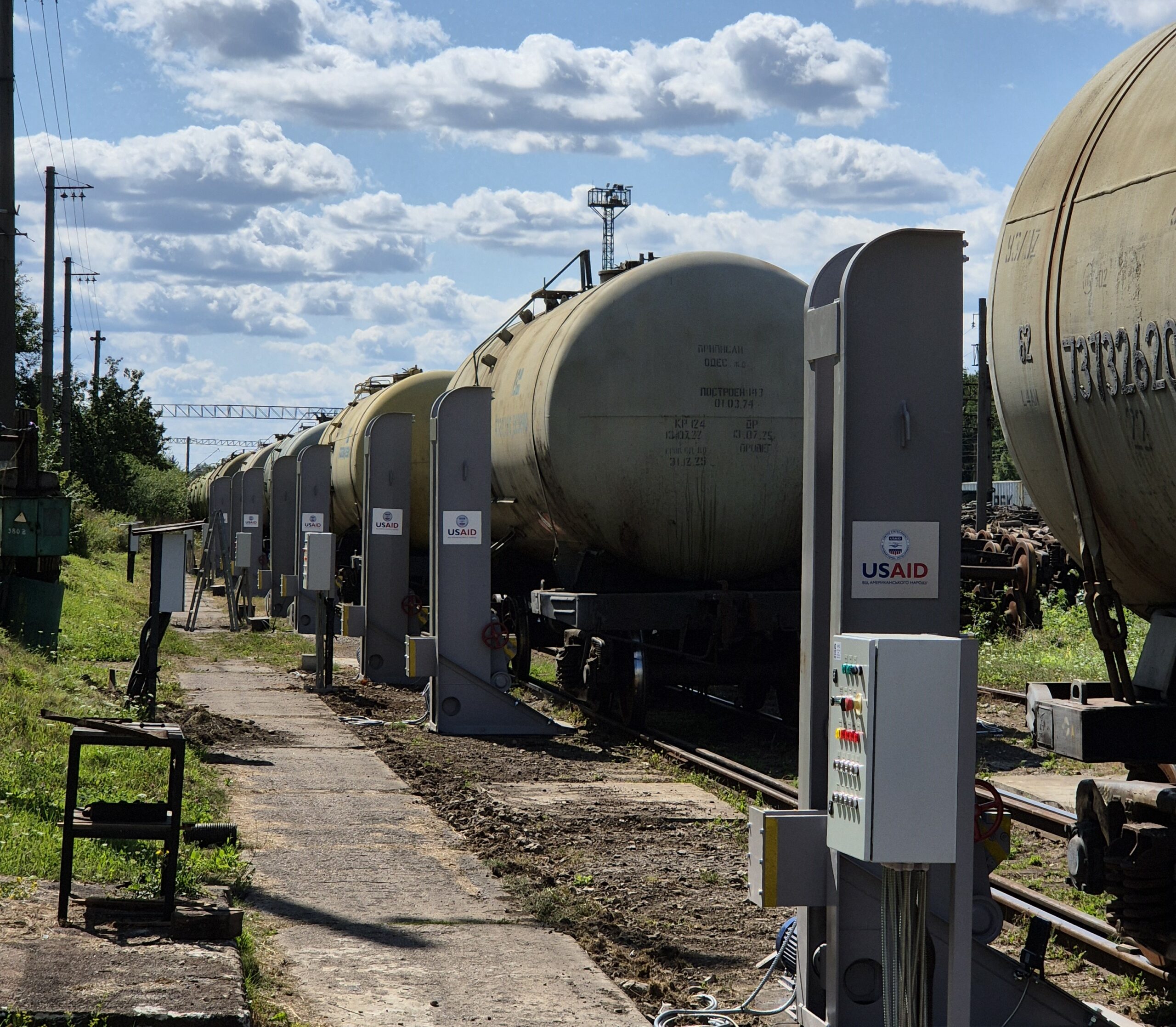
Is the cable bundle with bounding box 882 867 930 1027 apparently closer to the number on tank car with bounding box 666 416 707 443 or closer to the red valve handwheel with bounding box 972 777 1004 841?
the red valve handwheel with bounding box 972 777 1004 841

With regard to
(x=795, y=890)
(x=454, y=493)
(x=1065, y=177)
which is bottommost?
(x=795, y=890)

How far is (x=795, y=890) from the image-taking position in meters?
4.55

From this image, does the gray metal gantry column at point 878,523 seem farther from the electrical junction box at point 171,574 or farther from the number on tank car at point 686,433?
the electrical junction box at point 171,574

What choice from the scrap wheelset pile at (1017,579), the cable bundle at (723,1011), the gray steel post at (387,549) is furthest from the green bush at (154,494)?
the cable bundle at (723,1011)

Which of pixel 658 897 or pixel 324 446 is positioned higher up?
pixel 324 446

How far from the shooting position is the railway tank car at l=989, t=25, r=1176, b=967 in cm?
424

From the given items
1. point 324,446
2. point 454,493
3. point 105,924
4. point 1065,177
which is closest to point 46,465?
point 324,446

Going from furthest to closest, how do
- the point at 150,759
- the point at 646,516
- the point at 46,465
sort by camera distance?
the point at 46,465, the point at 646,516, the point at 150,759

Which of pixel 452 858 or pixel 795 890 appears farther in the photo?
pixel 452 858

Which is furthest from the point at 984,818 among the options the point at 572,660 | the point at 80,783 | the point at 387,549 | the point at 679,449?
the point at 387,549

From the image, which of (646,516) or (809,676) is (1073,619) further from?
(809,676)

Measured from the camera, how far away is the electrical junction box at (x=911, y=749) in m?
3.96

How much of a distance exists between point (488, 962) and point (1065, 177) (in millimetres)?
3635

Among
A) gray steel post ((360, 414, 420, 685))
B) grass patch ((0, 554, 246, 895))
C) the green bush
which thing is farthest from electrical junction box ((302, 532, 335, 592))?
the green bush
